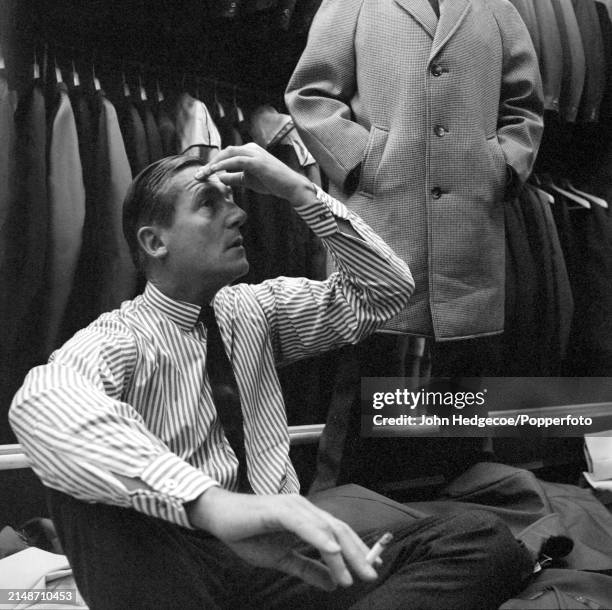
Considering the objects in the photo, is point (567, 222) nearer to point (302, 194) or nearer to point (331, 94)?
point (331, 94)

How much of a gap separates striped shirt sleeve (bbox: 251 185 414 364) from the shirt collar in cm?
15

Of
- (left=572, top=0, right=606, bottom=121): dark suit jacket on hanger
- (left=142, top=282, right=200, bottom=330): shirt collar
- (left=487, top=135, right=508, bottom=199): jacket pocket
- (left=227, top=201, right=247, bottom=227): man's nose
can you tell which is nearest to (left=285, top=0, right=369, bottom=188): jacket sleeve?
(left=487, top=135, right=508, bottom=199): jacket pocket

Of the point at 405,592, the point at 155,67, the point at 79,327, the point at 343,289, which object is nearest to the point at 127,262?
the point at 79,327

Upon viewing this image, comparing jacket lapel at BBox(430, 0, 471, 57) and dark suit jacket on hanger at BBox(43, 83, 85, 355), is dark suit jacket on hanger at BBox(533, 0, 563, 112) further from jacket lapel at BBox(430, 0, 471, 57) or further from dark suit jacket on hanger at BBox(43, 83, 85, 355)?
dark suit jacket on hanger at BBox(43, 83, 85, 355)

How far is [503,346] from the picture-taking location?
74.0 inches

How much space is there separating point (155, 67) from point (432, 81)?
669mm

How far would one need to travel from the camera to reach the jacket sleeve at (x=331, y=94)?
4.79 ft

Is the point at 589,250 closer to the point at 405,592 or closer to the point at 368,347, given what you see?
the point at 368,347

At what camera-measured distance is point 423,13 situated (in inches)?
59.4

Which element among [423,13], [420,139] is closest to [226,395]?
[420,139]

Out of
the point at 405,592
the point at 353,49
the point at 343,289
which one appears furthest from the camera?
the point at 353,49

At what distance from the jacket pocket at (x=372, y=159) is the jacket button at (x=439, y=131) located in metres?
0.10

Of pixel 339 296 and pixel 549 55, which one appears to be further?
pixel 549 55

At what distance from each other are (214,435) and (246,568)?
0.64 ft
